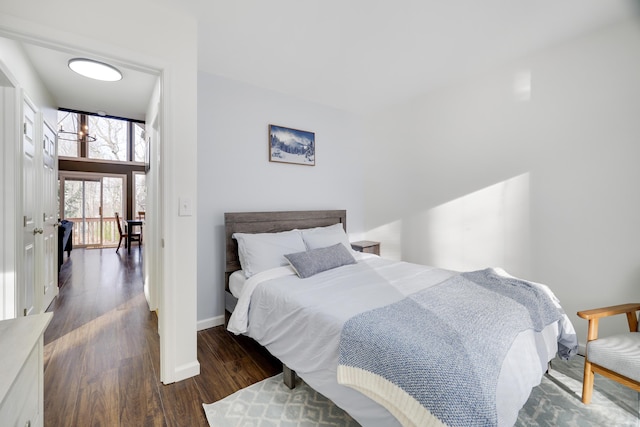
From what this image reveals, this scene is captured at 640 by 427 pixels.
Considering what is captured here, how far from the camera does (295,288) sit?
2049 mm

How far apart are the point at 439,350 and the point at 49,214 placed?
4189 mm

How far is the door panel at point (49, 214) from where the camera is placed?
3.04 m

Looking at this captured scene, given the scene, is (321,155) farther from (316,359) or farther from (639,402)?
(639,402)

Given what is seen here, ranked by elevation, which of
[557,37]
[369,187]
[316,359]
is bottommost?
[316,359]

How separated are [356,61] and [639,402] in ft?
10.4

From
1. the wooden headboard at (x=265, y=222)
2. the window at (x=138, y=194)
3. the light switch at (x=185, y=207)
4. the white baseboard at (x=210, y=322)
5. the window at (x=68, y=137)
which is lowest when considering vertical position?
the white baseboard at (x=210, y=322)

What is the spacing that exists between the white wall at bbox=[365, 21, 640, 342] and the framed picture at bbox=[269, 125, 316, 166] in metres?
1.24

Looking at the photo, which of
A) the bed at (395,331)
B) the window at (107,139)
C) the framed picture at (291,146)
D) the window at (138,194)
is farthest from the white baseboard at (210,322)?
the window at (107,139)

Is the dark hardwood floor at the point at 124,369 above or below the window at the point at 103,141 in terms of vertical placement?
below

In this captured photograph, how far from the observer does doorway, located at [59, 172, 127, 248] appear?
307 inches

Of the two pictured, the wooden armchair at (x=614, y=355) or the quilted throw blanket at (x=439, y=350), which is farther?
the wooden armchair at (x=614, y=355)

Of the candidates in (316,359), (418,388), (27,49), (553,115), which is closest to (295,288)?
(316,359)

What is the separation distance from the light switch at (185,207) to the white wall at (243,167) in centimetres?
80

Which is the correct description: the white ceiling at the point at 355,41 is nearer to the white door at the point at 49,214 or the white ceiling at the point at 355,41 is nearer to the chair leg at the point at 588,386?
the white door at the point at 49,214
